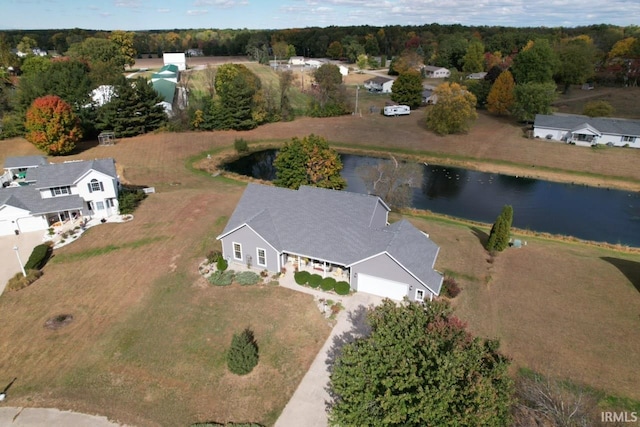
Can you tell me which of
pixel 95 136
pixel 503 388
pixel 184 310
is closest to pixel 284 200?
pixel 184 310

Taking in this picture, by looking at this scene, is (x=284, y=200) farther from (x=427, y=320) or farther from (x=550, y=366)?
(x=550, y=366)

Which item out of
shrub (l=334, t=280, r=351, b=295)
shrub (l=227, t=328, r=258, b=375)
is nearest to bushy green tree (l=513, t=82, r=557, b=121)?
shrub (l=334, t=280, r=351, b=295)

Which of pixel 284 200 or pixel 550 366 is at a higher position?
pixel 284 200

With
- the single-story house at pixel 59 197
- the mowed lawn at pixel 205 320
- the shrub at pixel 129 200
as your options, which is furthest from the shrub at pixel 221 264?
the single-story house at pixel 59 197

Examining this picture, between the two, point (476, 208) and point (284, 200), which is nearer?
point (284, 200)

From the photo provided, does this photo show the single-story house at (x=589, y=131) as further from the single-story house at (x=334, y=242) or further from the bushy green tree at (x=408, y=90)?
the single-story house at (x=334, y=242)

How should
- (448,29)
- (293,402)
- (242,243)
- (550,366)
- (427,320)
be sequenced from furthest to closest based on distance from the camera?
(448,29), (242,243), (550,366), (293,402), (427,320)

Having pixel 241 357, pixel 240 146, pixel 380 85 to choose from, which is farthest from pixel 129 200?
pixel 380 85

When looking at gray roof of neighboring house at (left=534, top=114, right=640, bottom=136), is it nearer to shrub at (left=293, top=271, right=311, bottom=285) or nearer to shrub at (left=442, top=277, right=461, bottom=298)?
shrub at (left=442, top=277, right=461, bottom=298)

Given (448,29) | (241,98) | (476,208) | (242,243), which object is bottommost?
(476,208)
